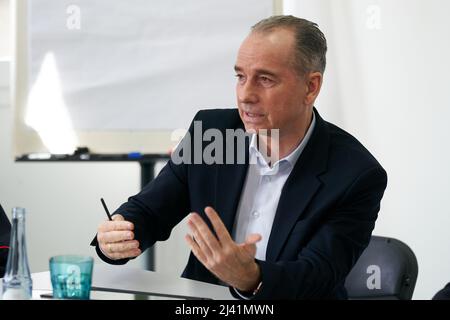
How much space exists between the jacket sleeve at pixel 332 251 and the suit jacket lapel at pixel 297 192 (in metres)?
0.07

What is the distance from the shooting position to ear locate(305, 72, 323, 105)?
178cm

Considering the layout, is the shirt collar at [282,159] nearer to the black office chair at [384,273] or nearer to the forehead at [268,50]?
the forehead at [268,50]

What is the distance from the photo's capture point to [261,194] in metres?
1.79

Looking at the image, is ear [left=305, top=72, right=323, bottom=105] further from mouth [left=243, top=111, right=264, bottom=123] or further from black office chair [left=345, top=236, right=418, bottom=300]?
black office chair [left=345, top=236, right=418, bottom=300]

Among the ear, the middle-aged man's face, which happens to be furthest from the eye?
the ear

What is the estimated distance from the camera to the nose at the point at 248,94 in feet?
5.59

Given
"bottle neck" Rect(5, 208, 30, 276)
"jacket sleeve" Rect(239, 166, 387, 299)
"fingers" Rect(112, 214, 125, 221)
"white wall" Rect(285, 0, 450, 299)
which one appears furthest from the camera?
"white wall" Rect(285, 0, 450, 299)

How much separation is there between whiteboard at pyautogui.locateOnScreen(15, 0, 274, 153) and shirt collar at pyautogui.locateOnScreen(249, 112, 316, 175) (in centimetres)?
145

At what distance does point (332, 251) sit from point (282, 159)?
323mm

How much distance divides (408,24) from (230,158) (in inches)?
69.3

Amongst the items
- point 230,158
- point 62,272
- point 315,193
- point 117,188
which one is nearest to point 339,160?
point 315,193

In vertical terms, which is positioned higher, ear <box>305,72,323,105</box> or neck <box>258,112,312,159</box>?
ear <box>305,72,323,105</box>

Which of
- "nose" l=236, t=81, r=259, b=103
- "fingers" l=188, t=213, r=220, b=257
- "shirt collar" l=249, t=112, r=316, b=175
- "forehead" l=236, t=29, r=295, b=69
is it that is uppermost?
"forehead" l=236, t=29, r=295, b=69
